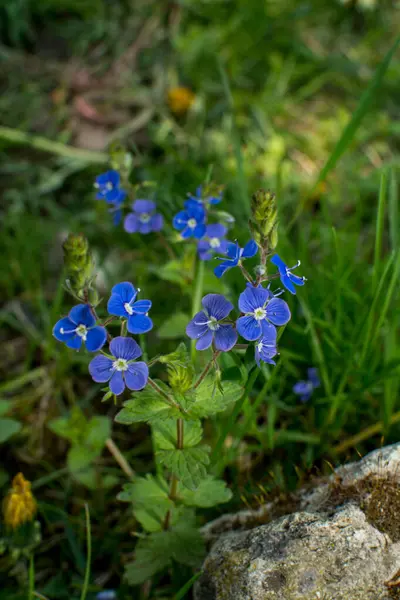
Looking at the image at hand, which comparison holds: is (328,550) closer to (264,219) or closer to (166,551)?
(166,551)

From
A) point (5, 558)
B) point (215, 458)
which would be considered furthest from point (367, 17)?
point (5, 558)

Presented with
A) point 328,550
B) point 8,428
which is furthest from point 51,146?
point 328,550

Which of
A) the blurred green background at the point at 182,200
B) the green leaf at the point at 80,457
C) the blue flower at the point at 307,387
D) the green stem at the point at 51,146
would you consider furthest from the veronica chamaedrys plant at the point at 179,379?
the green stem at the point at 51,146

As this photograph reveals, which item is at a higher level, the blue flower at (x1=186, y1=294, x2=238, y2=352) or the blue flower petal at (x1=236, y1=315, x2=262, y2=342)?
the blue flower petal at (x1=236, y1=315, x2=262, y2=342)

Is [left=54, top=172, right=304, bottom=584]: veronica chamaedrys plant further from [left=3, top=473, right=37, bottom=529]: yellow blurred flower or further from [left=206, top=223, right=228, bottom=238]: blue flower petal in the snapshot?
[left=206, top=223, right=228, bottom=238]: blue flower petal

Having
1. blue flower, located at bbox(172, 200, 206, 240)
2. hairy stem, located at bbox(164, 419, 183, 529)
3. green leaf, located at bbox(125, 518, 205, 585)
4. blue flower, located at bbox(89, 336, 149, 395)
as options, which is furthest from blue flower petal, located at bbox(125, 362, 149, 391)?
blue flower, located at bbox(172, 200, 206, 240)

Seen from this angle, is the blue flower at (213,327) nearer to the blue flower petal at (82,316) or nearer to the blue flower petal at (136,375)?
the blue flower petal at (136,375)

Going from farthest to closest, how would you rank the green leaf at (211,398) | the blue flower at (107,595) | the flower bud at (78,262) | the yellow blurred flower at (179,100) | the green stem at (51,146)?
the yellow blurred flower at (179,100)
the green stem at (51,146)
the blue flower at (107,595)
the green leaf at (211,398)
the flower bud at (78,262)
